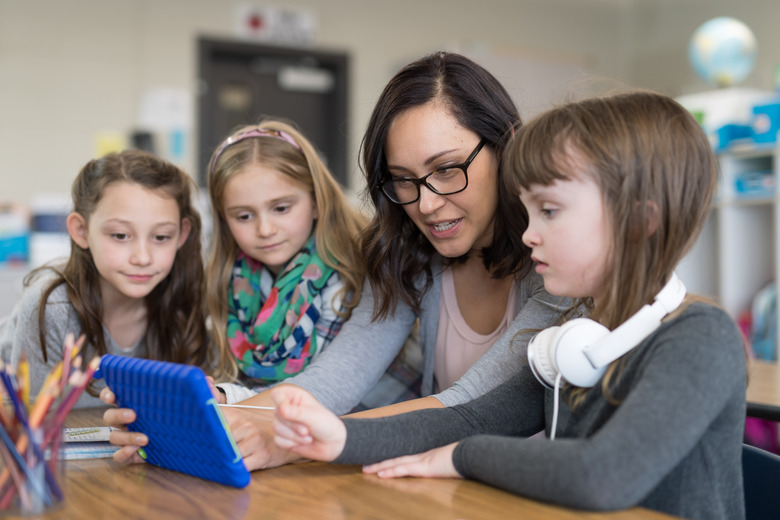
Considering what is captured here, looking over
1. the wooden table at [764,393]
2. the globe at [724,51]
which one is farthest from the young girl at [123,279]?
the globe at [724,51]

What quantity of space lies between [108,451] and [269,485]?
0.31 meters

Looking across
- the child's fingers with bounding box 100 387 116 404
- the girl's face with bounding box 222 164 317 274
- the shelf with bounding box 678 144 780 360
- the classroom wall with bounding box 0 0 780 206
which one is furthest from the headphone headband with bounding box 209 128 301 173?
the shelf with bounding box 678 144 780 360

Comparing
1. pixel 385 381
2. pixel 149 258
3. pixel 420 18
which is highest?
pixel 420 18

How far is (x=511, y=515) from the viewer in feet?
2.57

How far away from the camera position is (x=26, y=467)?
77 centimetres

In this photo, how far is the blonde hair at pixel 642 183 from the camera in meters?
0.93

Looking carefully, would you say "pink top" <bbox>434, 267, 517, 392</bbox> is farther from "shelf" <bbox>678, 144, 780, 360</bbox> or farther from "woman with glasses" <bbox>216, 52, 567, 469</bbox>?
"shelf" <bbox>678, 144, 780, 360</bbox>

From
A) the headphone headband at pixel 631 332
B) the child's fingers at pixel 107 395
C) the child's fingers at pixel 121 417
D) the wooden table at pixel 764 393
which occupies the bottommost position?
the wooden table at pixel 764 393

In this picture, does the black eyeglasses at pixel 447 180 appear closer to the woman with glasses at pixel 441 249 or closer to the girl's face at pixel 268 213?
the woman with glasses at pixel 441 249

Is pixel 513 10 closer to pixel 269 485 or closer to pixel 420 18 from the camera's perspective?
pixel 420 18

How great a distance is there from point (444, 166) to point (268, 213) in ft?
1.77

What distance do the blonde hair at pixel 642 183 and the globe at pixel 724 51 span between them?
346 cm

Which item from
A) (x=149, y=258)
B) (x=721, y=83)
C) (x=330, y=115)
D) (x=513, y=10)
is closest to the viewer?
(x=149, y=258)

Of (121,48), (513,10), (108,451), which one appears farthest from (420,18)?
(108,451)
